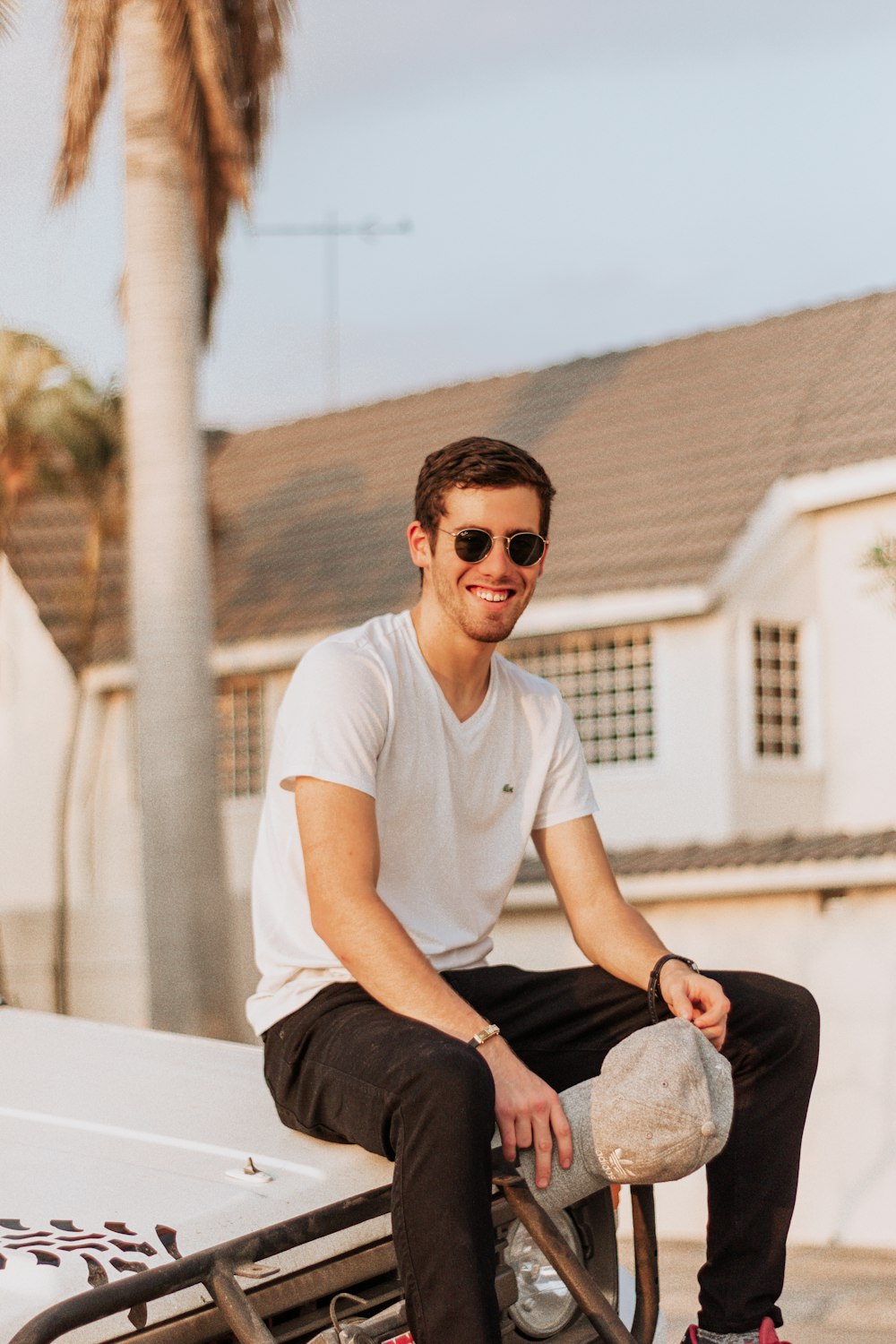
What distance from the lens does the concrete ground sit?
22.6 ft

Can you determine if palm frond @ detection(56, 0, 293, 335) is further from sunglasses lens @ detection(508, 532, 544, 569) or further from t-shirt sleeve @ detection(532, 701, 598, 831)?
sunglasses lens @ detection(508, 532, 544, 569)

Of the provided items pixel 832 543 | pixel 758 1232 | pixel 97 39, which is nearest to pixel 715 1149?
pixel 758 1232

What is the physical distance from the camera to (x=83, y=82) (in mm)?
10719

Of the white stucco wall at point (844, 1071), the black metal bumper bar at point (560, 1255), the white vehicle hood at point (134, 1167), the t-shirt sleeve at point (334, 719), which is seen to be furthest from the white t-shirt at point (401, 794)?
the white stucco wall at point (844, 1071)

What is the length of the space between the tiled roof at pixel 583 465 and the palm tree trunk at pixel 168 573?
5.17 metres

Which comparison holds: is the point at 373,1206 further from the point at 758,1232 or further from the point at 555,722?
the point at 555,722

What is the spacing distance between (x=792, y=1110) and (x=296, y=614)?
14017 mm

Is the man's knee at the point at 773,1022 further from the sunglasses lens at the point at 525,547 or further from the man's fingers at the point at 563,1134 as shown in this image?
the sunglasses lens at the point at 525,547

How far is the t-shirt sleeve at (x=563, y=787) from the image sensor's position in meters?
3.93

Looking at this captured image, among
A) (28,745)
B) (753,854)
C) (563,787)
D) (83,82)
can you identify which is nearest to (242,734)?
(28,745)

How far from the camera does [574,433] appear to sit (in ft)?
58.3

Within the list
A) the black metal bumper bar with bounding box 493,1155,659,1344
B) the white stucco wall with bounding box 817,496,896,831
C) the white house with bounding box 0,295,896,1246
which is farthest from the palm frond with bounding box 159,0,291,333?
the black metal bumper bar with bounding box 493,1155,659,1344

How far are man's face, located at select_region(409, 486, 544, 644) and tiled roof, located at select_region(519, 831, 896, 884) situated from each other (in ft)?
26.2

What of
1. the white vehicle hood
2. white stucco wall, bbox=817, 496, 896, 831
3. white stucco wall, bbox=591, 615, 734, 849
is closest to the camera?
the white vehicle hood
